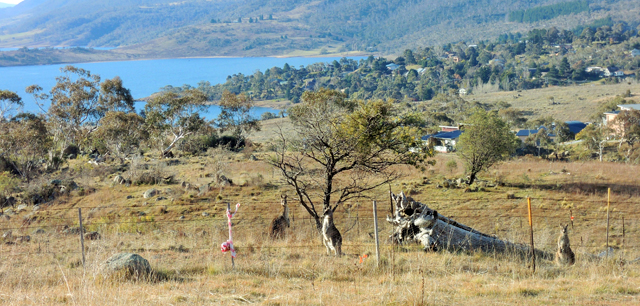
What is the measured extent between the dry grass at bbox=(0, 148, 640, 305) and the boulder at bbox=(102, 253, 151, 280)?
0.50ft

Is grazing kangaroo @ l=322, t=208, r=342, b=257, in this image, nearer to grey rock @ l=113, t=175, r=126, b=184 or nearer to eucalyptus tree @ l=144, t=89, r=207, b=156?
grey rock @ l=113, t=175, r=126, b=184

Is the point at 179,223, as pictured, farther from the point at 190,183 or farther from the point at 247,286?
the point at 247,286

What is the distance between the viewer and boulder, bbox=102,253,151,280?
6371 mm

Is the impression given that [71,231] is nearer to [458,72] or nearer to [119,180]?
[119,180]

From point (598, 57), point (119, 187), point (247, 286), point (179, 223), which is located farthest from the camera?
point (598, 57)

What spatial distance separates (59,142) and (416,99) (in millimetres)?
83599

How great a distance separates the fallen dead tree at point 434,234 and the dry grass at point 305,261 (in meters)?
0.35

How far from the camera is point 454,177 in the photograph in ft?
69.7

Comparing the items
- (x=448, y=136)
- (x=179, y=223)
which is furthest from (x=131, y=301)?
(x=448, y=136)

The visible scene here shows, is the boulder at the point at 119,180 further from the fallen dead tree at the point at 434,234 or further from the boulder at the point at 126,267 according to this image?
the boulder at the point at 126,267

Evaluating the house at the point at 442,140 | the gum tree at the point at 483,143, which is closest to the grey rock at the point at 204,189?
the gum tree at the point at 483,143

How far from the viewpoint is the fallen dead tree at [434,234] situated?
8.54 meters

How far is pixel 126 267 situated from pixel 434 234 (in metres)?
5.33

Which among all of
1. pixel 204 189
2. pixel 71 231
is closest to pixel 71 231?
pixel 71 231
